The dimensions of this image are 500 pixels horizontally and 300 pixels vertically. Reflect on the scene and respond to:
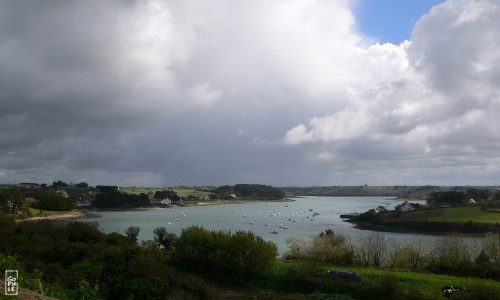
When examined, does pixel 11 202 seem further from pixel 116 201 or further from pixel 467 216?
pixel 467 216

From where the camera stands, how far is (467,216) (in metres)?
89.7

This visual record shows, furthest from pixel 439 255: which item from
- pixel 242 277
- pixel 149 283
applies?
pixel 149 283

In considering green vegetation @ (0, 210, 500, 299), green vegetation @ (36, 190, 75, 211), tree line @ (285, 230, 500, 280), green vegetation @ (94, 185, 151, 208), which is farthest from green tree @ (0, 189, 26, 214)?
tree line @ (285, 230, 500, 280)

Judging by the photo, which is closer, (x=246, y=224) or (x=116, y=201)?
(x=246, y=224)

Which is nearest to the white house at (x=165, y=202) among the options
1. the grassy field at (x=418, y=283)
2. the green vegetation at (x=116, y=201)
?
the green vegetation at (x=116, y=201)

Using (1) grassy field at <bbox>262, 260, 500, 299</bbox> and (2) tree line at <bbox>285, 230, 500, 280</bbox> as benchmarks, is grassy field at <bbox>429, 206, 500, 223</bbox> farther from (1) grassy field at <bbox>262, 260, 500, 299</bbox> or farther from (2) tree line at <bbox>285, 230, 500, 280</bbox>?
(1) grassy field at <bbox>262, 260, 500, 299</bbox>

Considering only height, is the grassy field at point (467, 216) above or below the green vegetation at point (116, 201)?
below

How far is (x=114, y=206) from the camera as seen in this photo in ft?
512

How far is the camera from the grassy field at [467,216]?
8496 cm

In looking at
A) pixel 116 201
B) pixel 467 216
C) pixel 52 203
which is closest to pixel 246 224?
pixel 467 216

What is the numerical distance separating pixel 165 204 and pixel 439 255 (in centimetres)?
15074

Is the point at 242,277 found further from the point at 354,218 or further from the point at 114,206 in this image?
the point at 114,206

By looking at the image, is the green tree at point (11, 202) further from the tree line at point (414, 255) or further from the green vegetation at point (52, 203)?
the tree line at point (414, 255)

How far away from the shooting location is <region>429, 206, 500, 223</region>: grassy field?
3345 inches
